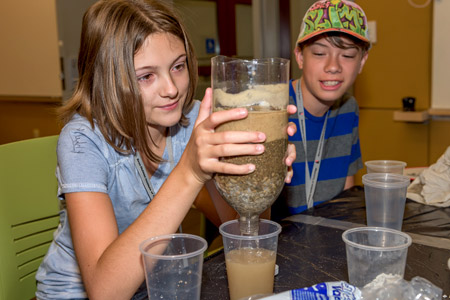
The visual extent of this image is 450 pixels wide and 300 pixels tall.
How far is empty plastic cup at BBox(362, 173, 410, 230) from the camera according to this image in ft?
3.70

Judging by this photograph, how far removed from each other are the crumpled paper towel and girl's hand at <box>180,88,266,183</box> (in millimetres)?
900

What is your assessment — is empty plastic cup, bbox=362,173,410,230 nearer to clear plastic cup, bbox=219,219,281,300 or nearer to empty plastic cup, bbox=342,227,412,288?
empty plastic cup, bbox=342,227,412,288

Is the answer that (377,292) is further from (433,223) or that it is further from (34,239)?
(34,239)

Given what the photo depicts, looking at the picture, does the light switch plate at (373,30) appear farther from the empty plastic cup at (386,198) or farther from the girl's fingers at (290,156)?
the girl's fingers at (290,156)

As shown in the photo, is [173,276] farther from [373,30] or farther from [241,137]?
[373,30]

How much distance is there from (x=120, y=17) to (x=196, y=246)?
638 millimetres

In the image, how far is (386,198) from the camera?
113 centimetres

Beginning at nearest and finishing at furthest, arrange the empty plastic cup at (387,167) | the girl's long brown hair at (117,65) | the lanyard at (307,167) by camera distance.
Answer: the girl's long brown hair at (117,65)
the empty plastic cup at (387,167)
the lanyard at (307,167)

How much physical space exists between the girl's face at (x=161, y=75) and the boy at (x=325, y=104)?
0.70 meters

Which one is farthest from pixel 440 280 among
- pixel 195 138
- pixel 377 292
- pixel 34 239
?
pixel 34 239

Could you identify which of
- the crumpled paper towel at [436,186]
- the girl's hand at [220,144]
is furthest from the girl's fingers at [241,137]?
the crumpled paper towel at [436,186]

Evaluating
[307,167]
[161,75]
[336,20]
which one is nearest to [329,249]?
[161,75]

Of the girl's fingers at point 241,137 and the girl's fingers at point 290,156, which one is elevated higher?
the girl's fingers at point 241,137

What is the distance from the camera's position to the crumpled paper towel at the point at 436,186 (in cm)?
138
